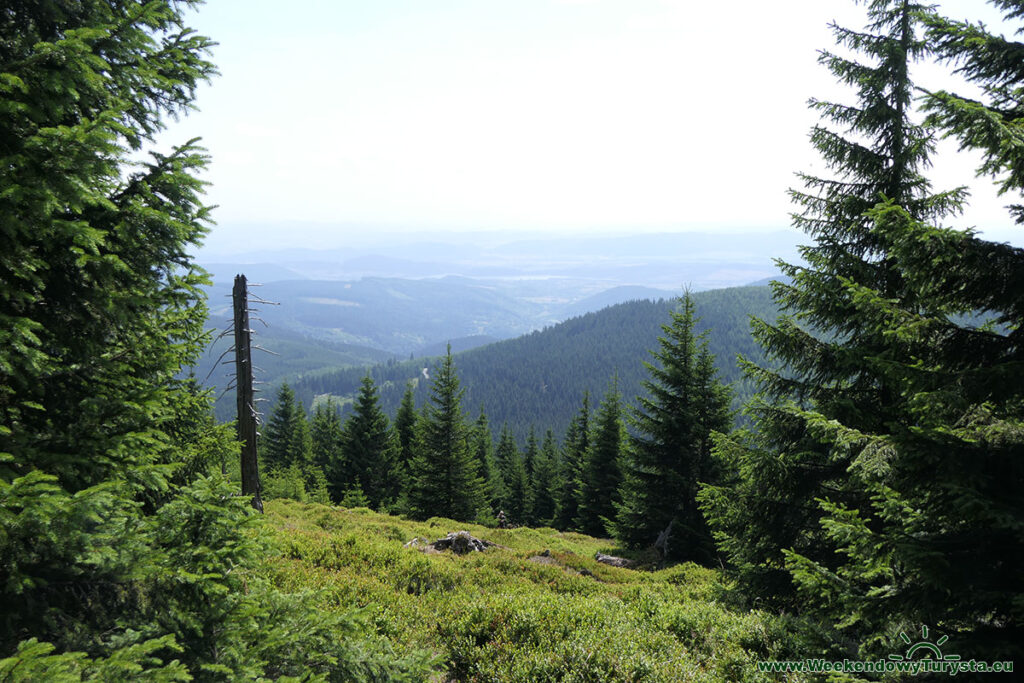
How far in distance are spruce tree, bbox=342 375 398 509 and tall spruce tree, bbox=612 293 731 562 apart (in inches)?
986

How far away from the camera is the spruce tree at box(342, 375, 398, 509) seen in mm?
41156

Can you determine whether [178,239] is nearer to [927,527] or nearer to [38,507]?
[38,507]

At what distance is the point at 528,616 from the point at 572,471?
35.4 meters

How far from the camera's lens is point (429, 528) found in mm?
22891

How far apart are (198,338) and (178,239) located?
155 centimetres

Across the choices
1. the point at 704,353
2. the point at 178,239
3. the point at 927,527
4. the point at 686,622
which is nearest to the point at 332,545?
the point at 686,622

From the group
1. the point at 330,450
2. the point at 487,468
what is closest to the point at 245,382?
the point at 487,468

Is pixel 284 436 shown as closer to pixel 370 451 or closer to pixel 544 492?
pixel 370 451

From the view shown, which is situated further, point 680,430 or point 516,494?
point 516,494

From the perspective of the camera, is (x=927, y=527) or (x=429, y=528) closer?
(x=927, y=527)

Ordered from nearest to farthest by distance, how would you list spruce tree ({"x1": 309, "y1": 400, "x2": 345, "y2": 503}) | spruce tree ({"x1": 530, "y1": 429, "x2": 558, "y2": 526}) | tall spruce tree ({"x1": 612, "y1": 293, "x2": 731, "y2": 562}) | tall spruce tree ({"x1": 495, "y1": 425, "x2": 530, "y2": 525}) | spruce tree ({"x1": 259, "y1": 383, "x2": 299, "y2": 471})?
tall spruce tree ({"x1": 612, "y1": 293, "x2": 731, "y2": 562}), spruce tree ({"x1": 309, "y1": 400, "x2": 345, "y2": 503}), spruce tree ({"x1": 530, "y1": 429, "x2": 558, "y2": 526}), tall spruce tree ({"x1": 495, "y1": 425, "x2": 530, "y2": 525}), spruce tree ({"x1": 259, "y1": 383, "x2": 299, "y2": 471})

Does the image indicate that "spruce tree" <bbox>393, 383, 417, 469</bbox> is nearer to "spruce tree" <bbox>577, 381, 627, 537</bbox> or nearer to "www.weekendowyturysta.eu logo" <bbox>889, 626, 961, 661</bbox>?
"spruce tree" <bbox>577, 381, 627, 537</bbox>

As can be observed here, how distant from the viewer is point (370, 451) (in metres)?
41.7

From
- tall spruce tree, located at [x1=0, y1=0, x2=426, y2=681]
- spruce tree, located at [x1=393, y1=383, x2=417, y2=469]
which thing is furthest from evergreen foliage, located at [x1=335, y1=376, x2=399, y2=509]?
tall spruce tree, located at [x1=0, y1=0, x2=426, y2=681]
